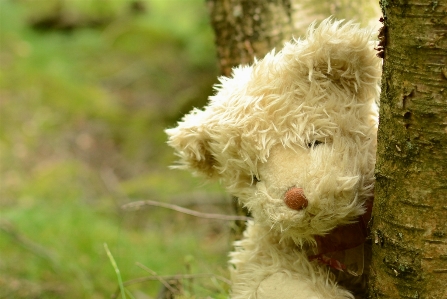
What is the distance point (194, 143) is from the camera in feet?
3.96

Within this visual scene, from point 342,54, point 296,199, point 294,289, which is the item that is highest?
point 342,54

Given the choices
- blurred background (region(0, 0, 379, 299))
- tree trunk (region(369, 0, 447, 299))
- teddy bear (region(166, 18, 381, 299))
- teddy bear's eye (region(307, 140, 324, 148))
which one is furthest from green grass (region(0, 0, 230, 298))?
Answer: tree trunk (region(369, 0, 447, 299))

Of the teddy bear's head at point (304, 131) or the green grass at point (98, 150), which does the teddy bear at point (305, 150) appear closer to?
the teddy bear's head at point (304, 131)

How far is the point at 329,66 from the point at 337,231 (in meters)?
0.34

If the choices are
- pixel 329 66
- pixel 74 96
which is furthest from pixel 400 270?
pixel 74 96

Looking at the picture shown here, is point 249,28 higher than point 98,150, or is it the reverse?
point 249,28

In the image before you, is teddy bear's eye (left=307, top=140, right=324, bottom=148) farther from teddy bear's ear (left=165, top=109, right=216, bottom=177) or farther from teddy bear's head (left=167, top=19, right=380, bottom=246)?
teddy bear's ear (left=165, top=109, right=216, bottom=177)

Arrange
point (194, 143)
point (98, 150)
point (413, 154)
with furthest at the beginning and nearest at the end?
point (98, 150) < point (194, 143) < point (413, 154)

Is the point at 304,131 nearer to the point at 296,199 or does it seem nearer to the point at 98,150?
the point at 296,199

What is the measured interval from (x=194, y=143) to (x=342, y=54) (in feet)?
1.19

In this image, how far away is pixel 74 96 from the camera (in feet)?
17.7

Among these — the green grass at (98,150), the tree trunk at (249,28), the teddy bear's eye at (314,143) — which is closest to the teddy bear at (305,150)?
the teddy bear's eye at (314,143)

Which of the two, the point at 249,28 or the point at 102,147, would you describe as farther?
the point at 102,147

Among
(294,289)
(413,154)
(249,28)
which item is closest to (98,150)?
(249,28)
